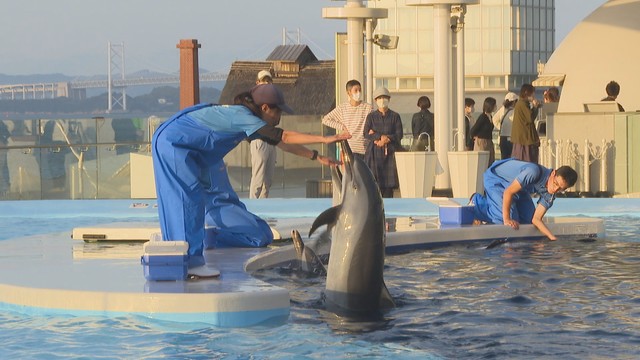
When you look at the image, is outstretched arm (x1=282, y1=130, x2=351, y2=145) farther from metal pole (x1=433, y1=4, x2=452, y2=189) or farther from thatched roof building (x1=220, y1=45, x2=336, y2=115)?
thatched roof building (x1=220, y1=45, x2=336, y2=115)

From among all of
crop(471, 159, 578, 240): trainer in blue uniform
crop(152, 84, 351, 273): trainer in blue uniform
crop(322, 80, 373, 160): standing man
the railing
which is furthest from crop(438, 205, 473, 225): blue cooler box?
the railing

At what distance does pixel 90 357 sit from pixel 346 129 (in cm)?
836

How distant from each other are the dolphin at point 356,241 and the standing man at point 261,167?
7.90 meters

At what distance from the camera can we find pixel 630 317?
8.58 meters

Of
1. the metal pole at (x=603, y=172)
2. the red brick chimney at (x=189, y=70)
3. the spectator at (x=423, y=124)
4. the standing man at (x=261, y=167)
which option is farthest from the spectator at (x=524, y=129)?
the red brick chimney at (x=189, y=70)

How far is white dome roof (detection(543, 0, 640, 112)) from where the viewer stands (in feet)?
119

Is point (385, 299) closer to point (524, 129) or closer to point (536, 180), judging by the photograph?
point (536, 180)

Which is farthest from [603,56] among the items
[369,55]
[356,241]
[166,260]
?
[166,260]

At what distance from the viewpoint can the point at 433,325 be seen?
8219mm

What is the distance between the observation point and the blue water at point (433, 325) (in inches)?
293

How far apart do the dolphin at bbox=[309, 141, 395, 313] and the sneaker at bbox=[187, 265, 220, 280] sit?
0.85 m

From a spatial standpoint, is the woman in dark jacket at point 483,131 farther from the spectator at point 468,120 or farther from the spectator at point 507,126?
the spectator at point 507,126

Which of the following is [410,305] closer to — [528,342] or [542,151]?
[528,342]

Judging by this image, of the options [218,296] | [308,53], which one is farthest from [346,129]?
[308,53]
